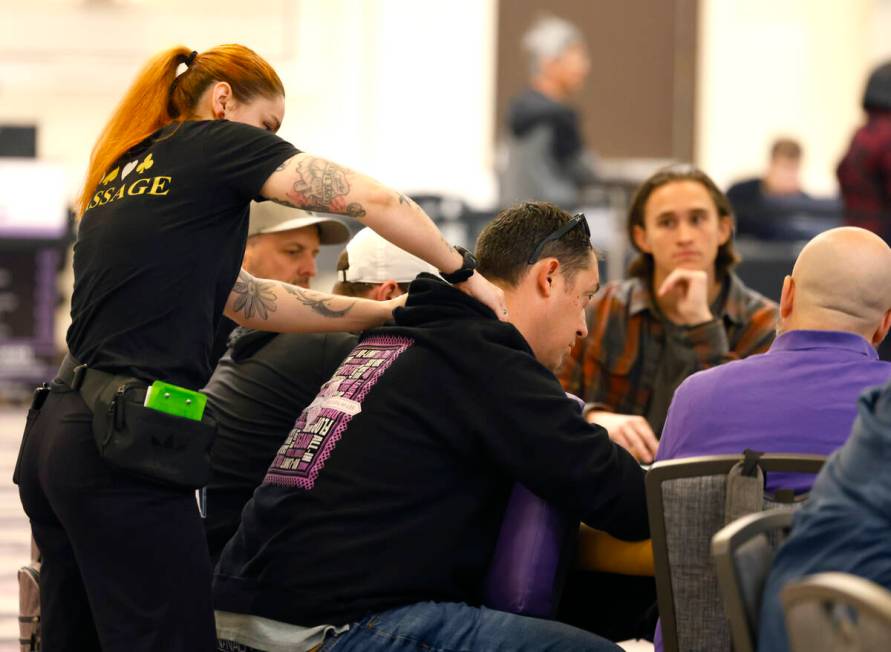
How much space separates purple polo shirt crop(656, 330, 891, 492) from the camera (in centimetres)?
216

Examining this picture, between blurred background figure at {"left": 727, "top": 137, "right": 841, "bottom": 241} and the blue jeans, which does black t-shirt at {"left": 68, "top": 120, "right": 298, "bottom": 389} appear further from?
blurred background figure at {"left": 727, "top": 137, "right": 841, "bottom": 241}

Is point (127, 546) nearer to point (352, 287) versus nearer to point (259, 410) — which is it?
point (259, 410)

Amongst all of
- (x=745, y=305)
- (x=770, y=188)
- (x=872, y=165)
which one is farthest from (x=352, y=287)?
(x=770, y=188)

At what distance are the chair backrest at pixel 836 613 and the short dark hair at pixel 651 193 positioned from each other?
94.3 inches

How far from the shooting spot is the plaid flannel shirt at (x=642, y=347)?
376 cm

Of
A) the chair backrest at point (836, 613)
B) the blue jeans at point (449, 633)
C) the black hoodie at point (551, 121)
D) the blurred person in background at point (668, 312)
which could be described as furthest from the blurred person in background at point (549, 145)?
the chair backrest at point (836, 613)

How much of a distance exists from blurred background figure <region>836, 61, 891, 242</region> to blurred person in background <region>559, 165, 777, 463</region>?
2.61 meters

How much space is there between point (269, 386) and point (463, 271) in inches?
27.6

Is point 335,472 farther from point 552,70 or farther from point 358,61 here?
point 358,61

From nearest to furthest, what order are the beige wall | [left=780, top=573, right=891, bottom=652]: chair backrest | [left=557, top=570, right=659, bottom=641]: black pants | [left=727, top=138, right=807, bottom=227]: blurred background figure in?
[left=780, top=573, right=891, bottom=652]: chair backrest < [left=557, top=570, right=659, bottom=641]: black pants < [left=727, top=138, right=807, bottom=227]: blurred background figure < the beige wall

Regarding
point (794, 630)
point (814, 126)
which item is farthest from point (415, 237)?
point (814, 126)

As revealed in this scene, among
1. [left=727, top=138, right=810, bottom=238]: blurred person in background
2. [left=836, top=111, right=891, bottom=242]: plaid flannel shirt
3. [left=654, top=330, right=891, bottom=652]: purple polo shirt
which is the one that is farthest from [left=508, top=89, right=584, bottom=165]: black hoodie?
[left=654, top=330, right=891, bottom=652]: purple polo shirt

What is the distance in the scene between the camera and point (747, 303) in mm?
3918

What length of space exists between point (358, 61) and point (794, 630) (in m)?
10.9
